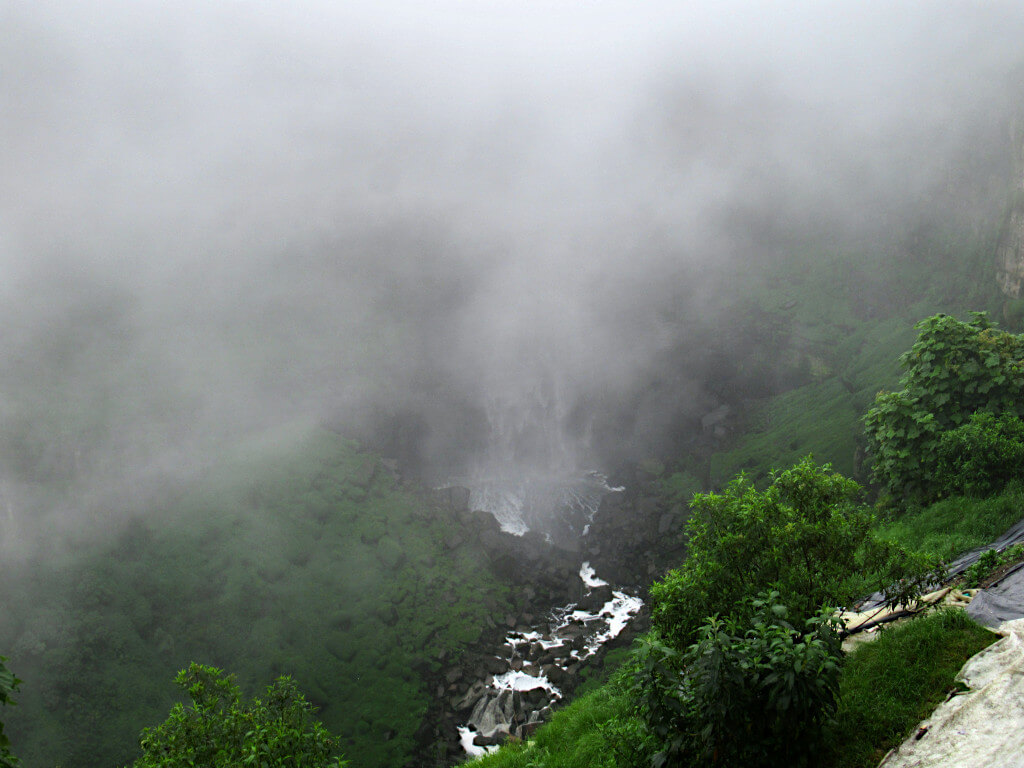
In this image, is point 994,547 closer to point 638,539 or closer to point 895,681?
point 895,681

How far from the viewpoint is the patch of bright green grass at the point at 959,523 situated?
20.1 m

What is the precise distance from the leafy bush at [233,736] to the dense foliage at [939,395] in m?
24.0

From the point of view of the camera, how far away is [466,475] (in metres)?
105

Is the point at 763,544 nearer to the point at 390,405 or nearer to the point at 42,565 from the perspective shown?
the point at 42,565

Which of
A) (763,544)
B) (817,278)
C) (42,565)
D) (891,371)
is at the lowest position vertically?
(763,544)

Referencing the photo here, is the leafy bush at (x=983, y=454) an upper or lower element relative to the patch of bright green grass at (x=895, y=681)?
upper

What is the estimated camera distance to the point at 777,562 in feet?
→ 40.5

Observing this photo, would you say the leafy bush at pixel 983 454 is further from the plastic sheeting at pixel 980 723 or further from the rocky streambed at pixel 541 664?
the rocky streambed at pixel 541 664

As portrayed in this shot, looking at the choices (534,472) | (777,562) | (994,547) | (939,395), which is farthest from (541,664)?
(534,472)

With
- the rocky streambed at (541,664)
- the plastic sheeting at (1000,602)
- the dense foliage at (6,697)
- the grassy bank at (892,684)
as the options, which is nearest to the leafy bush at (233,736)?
the dense foliage at (6,697)

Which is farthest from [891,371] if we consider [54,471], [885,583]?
[54,471]

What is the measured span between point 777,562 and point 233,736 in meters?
12.5

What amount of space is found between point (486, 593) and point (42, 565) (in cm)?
4257

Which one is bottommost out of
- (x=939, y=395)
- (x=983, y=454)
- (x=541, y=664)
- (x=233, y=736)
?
(x=233, y=736)
